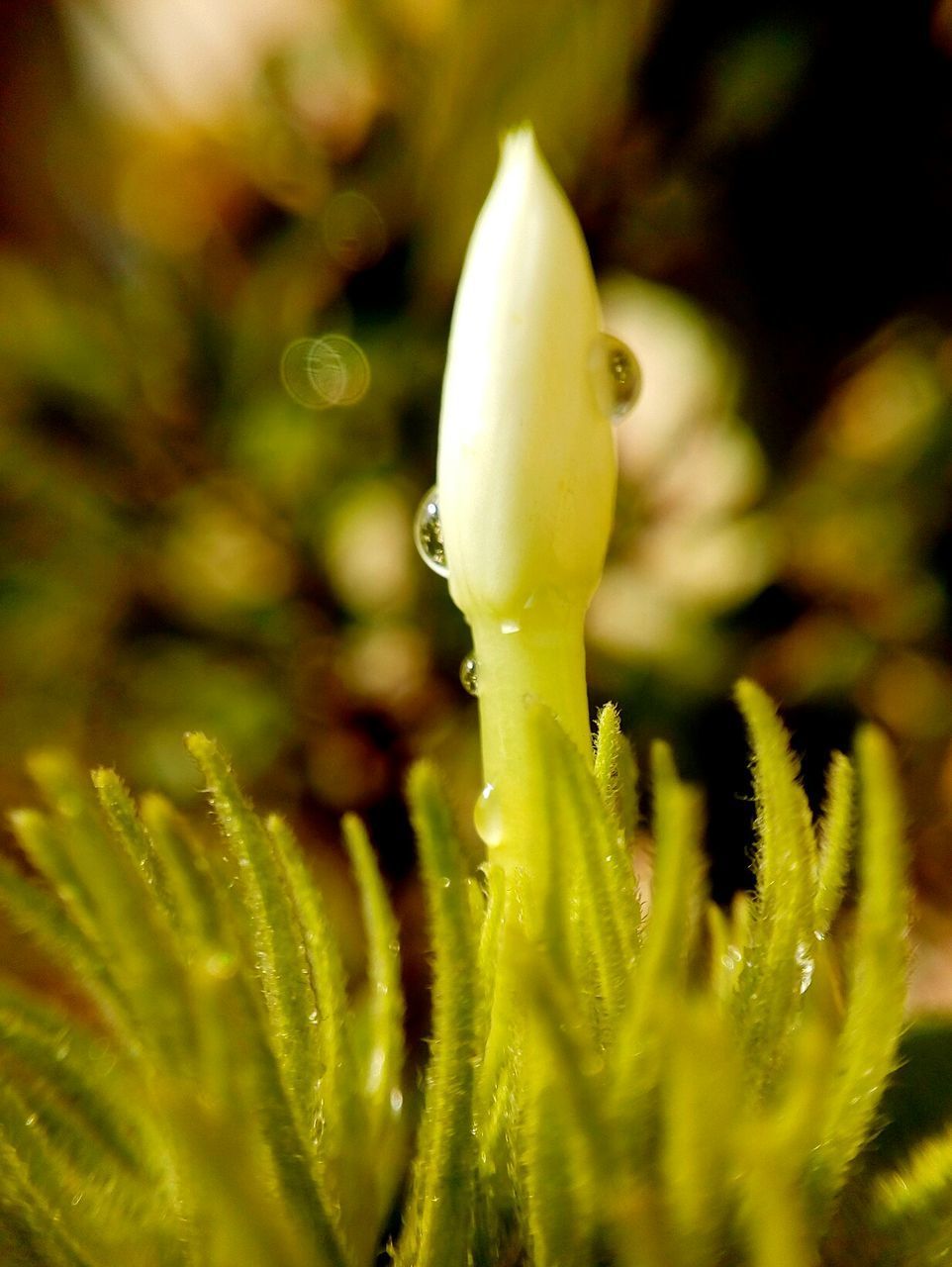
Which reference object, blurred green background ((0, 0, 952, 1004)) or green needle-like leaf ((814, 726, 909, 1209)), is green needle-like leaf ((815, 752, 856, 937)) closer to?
green needle-like leaf ((814, 726, 909, 1209))

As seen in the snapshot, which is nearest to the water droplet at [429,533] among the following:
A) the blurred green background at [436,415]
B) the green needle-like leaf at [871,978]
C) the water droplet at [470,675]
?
the water droplet at [470,675]

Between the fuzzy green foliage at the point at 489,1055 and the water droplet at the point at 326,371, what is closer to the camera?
the fuzzy green foliage at the point at 489,1055

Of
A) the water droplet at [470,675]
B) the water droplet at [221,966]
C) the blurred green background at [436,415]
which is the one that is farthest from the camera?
the blurred green background at [436,415]

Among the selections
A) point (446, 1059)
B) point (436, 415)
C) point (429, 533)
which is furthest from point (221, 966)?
point (436, 415)

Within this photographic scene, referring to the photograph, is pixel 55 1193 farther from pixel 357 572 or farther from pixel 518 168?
pixel 357 572

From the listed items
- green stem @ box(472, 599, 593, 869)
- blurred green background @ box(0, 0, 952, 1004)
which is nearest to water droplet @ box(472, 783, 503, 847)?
green stem @ box(472, 599, 593, 869)

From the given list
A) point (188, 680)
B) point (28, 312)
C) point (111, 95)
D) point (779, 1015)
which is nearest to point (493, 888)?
point (779, 1015)

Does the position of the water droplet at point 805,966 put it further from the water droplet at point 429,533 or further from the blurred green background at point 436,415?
the blurred green background at point 436,415
